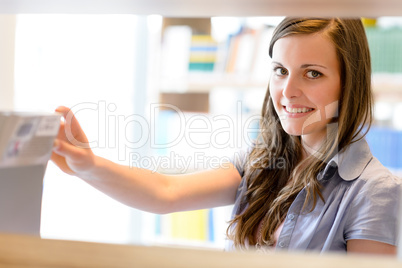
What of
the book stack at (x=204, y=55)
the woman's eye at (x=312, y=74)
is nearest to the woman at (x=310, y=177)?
the woman's eye at (x=312, y=74)

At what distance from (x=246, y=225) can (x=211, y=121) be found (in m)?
1.26

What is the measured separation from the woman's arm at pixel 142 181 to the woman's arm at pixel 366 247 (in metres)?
0.31

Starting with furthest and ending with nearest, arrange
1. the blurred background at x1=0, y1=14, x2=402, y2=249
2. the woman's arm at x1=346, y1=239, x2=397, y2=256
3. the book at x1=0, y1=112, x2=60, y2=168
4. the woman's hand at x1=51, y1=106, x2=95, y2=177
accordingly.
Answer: the blurred background at x1=0, y1=14, x2=402, y2=249 → the woman's arm at x1=346, y1=239, x2=397, y2=256 → the woman's hand at x1=51, y1=106, x2=95, y2=177 → the book at x1=0, y1=112, x2=60, y2=168

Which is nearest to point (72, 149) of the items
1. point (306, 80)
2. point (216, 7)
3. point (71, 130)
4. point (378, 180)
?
point (71, 130)

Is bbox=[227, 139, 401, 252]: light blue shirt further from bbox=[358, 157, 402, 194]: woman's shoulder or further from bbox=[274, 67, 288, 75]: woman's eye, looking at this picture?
bbox=[274, 67, 288, 75]: woman's eye

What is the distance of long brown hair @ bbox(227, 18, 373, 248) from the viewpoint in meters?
0.84

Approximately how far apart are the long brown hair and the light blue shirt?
0.02 metres

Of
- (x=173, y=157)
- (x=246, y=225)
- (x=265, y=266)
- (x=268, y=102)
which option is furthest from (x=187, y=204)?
(x=173, y=157)

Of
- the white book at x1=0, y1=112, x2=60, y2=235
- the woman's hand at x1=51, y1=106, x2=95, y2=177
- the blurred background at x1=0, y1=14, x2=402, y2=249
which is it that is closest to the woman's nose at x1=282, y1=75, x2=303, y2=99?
the woman's hand at x1=51, y1=106, x2=95, y2=177

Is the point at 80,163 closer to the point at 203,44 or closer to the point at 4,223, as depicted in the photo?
the point at 4,223

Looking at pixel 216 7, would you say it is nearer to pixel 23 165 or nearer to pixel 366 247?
pixel 23 165

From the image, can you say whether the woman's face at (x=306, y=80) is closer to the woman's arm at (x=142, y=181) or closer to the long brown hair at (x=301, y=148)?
the long brown hair at (x=301, y=148)

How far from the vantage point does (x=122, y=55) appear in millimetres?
2111

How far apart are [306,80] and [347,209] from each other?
0.83 feet
